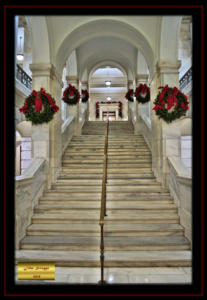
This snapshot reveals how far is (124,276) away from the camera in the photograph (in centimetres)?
346

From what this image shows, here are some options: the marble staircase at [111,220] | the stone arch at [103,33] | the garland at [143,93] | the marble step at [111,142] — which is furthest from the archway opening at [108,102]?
the marble staircase at [111,220]

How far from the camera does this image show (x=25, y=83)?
9711mm

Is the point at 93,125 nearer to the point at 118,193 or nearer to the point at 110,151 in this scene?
the point at 110,151

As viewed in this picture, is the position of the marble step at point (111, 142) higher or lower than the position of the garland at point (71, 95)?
lower

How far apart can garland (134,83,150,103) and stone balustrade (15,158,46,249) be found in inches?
215

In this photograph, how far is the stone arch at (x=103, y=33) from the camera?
6.84 metres

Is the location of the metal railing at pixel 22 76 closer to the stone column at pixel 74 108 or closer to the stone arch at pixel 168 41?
the stone column at pixel 74 108

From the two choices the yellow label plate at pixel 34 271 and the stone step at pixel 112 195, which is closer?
the yellow label plate at pixel 34 271

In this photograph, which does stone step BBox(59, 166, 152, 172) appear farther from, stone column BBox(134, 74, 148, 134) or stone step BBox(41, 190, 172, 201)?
stone column BBox(134, 74, 148, 134)

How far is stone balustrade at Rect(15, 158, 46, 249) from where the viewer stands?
174 inches

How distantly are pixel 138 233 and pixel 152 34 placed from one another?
5.45 metres

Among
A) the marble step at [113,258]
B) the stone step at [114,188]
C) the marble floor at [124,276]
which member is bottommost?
the marble floor at [124,276]

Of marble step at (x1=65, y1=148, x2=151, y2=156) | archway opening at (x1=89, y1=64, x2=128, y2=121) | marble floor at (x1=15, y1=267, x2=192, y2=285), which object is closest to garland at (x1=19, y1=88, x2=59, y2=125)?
marble step at (x1=65, y1=148, x2=151, y2=156)

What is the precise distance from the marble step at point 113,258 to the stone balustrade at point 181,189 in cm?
62
